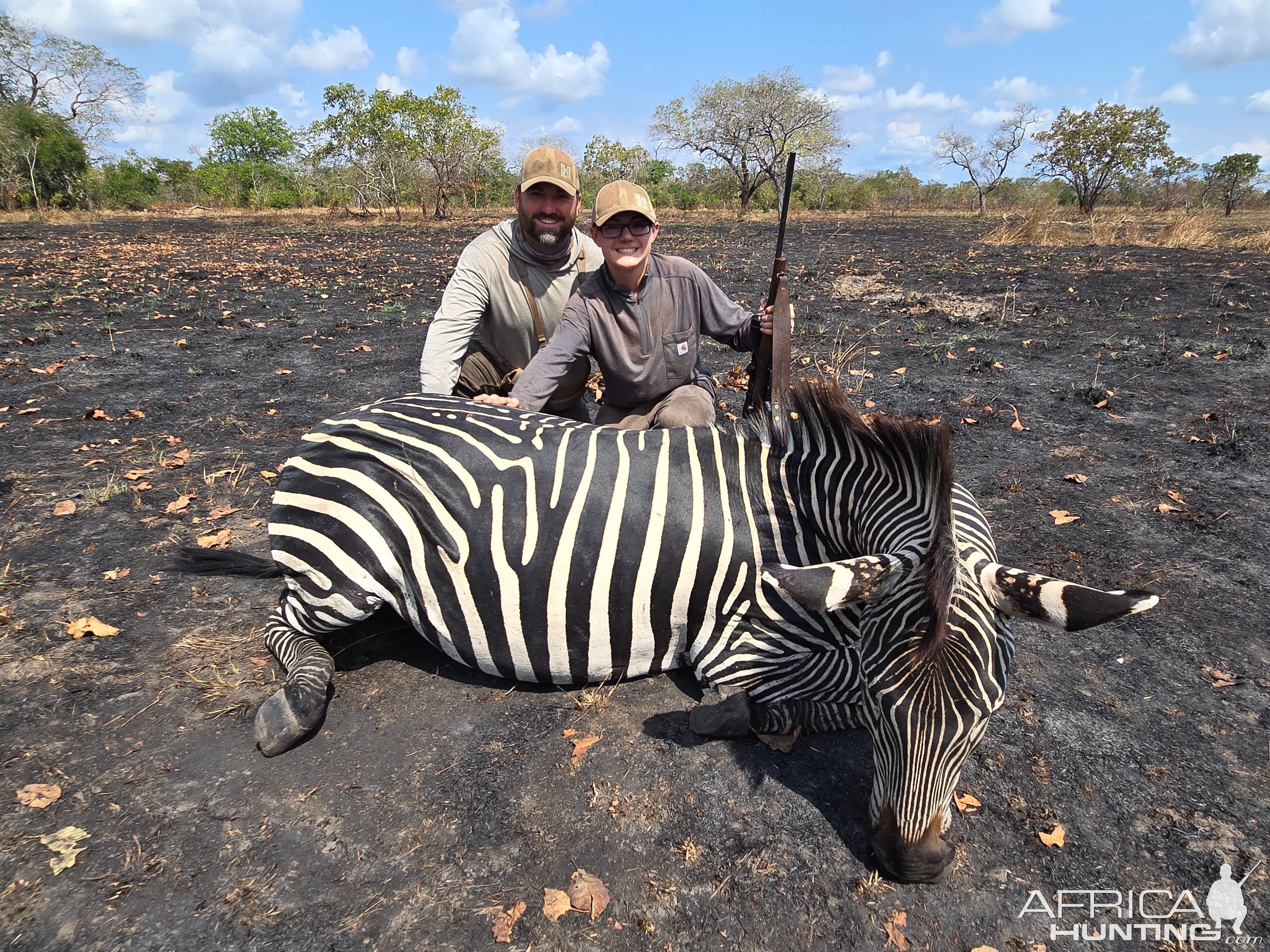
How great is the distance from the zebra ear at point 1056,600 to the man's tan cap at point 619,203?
2605 mm

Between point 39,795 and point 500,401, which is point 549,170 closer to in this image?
point 500,401

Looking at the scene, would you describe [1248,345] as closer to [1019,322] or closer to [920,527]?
[1019,322]

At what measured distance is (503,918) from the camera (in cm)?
210

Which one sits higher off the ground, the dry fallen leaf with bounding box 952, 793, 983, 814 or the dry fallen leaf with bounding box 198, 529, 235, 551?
the dry fallen leaf with bounding box 198, 529, 235, 551

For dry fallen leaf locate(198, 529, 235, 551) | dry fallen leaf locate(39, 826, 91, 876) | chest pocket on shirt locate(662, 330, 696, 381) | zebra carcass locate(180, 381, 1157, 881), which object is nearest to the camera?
dry fallen leaf locate(39, 826, 91, 876)

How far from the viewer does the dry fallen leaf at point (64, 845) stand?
2227 mm

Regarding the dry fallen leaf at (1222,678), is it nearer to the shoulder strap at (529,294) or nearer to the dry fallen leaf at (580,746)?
the dry fallen leaf at (580,746)

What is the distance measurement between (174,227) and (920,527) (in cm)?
3716

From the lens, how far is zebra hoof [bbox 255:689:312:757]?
268 cm

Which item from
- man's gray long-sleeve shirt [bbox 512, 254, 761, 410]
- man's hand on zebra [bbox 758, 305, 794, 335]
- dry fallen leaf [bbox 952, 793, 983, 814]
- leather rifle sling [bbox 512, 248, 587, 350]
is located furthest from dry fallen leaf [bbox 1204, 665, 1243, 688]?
leather rifle sling [bbox 512, 248, 587, 350]

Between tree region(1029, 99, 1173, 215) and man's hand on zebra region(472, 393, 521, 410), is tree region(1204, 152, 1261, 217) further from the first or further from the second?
man's hand on zebra region(472, 393, 521, 410)

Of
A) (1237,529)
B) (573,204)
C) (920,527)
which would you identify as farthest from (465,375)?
(1237,529)

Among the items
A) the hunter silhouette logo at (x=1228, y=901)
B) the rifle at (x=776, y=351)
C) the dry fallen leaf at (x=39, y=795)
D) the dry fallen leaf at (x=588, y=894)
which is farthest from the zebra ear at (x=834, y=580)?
the dry fallen leaf at (x=39, y=795)

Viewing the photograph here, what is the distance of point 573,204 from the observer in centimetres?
442
